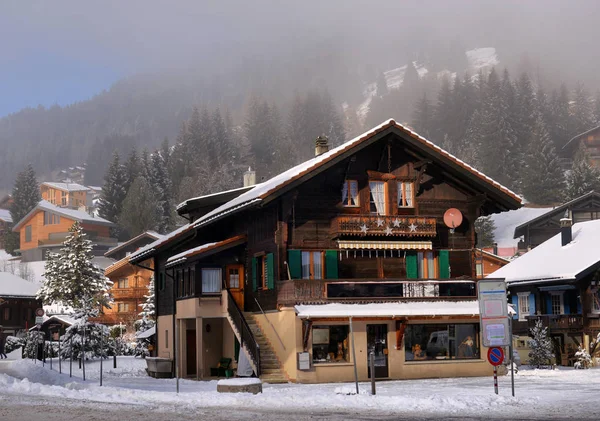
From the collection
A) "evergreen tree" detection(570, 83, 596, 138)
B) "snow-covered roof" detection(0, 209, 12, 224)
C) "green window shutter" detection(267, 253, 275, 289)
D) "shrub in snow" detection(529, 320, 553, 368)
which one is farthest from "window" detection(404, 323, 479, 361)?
"evergreen tree" detection(570, 83, 596, 138)

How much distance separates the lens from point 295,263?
1513 inches

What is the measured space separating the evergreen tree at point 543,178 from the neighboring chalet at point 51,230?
60.2 metres

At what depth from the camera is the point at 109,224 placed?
130 meters

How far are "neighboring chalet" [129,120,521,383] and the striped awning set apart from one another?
56 mm

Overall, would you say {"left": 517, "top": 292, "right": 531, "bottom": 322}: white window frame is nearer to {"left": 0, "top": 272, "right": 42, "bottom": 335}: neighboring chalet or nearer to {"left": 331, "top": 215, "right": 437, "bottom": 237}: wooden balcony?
{"left": 331, "top": 215, "right": 437, "bottom": 237}: wooden balcony

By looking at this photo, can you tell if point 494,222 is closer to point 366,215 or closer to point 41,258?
point 41,258

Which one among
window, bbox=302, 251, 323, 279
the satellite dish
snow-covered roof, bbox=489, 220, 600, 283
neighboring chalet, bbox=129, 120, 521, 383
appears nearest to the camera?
neighboring chalet, bbox=129, 120, 521, 383

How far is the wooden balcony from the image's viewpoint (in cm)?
3869

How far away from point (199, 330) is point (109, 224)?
91.2 metres

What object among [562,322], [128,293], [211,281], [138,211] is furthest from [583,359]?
[138,211]

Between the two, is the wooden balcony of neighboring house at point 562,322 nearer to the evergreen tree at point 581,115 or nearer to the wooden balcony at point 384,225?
the wooden balcony at point 384,225

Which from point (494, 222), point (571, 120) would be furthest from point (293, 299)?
point (571, 120)

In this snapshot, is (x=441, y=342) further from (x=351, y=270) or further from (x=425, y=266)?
(x=351, y=270)

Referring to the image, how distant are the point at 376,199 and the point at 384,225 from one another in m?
1.61
